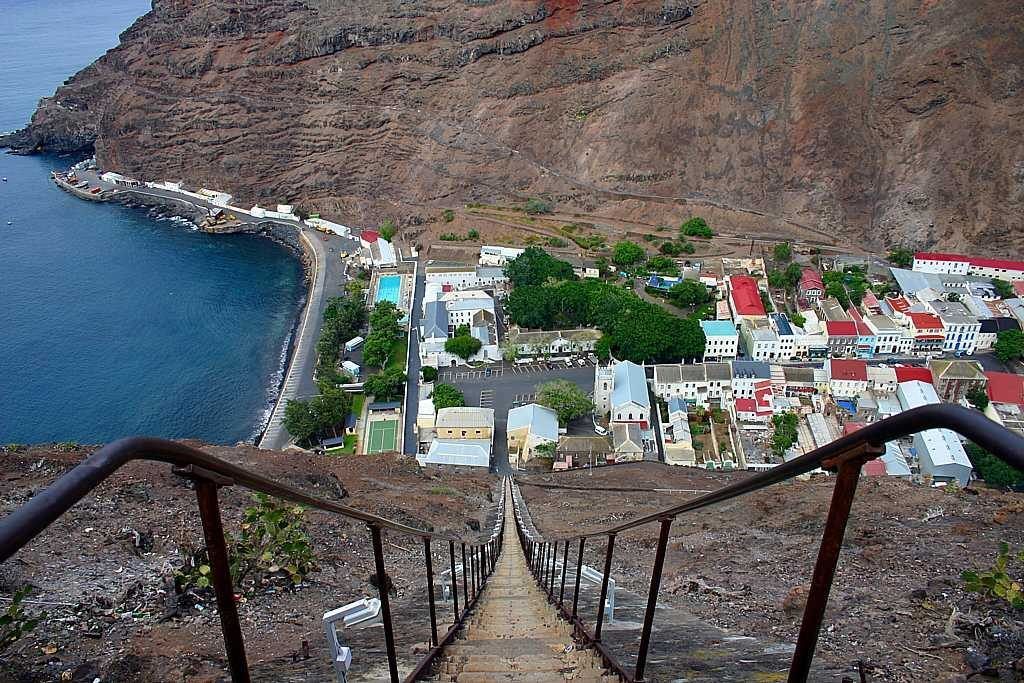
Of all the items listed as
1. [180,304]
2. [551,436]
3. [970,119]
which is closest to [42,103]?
[180,304]

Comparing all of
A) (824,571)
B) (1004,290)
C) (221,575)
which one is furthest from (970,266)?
(221,575)

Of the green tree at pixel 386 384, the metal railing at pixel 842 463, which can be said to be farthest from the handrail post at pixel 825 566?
the green tree at pixel 386 384

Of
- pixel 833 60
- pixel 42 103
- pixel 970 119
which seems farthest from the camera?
pixel 42 103

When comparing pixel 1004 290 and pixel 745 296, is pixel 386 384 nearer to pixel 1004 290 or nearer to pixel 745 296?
pixel 745 296

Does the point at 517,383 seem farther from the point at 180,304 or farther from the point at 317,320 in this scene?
the point at 180,304

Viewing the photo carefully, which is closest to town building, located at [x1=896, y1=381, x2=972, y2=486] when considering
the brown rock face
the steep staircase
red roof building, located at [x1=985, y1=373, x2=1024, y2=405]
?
red roof building, located at [x1=985, y1=373, x2=1024, y2=405]
